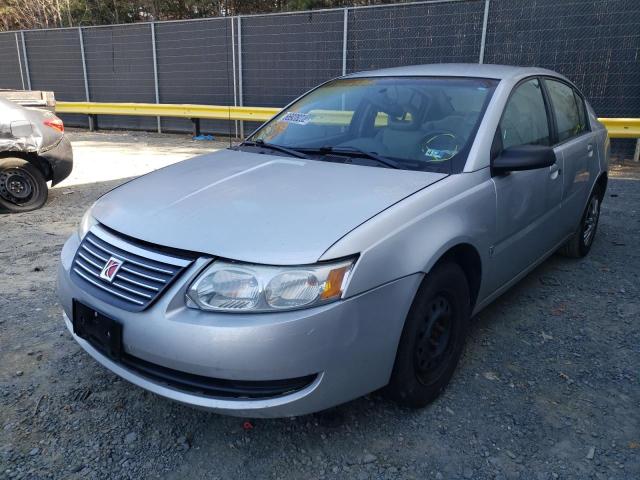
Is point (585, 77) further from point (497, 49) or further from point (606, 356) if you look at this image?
point (606, 356)

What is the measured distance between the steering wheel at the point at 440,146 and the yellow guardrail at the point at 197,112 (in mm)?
6155

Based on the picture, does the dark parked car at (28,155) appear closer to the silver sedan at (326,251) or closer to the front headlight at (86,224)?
the silver sedan at (326,251)

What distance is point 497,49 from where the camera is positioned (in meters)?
9.27

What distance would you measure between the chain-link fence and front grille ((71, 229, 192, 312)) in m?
8.74

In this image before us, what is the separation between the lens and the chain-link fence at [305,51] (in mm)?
8703

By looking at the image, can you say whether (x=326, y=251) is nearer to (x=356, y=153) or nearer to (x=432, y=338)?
(x=432, y=338)

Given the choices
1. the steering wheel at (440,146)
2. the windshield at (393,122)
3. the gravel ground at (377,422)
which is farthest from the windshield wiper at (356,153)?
the gravel ground at (377,422)

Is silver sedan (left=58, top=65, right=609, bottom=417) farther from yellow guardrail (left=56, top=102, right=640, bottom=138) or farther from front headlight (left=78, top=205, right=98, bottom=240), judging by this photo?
yellow guardrail (left=56, top=102, right=640, bottom=138)

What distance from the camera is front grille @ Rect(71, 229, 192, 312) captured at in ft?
6.59

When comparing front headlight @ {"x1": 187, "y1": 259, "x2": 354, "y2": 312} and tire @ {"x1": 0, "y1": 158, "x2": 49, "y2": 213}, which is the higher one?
front headlight @ {"x1": 187, "y1": 259, "x2": 354, "y2": 312}

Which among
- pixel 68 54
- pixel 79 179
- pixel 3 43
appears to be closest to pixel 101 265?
pixel 79 179

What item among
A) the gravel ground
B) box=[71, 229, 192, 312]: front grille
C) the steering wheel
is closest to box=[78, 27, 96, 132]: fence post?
the gravel ground

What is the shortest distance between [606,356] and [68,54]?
15490 mm

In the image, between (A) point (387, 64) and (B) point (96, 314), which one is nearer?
(B) point (96, 314)
